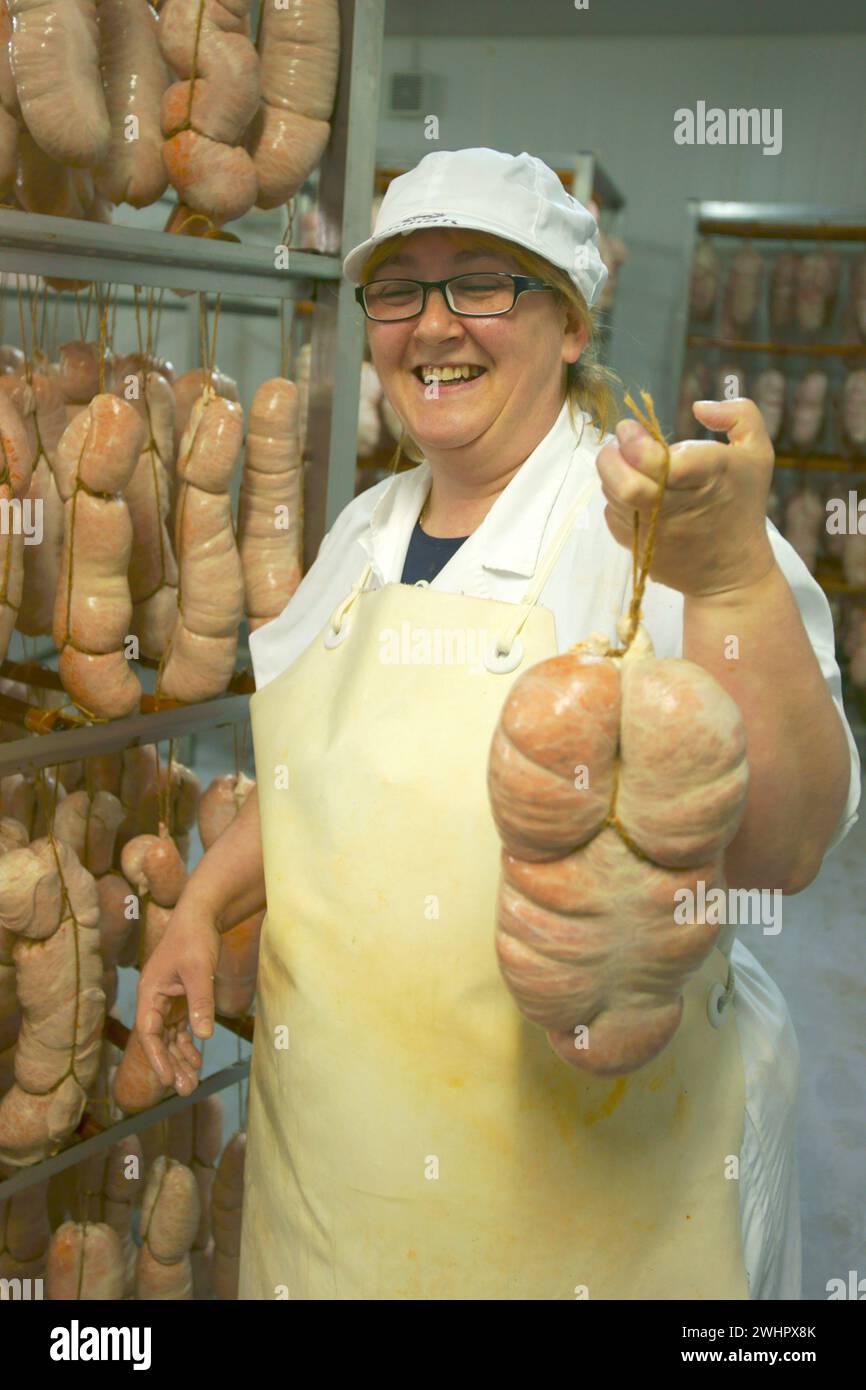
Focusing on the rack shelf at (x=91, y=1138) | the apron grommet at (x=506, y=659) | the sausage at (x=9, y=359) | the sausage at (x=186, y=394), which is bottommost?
the rack shelf at (x=91, y=1138)

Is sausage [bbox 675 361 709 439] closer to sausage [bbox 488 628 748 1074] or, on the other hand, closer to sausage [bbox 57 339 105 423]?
sausage [bbox 57 339 105 423]

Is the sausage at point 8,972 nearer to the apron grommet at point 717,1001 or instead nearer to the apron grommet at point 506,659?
the apron grommet at point 506,659

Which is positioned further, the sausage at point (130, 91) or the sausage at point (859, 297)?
the sausage at point (859, 297)

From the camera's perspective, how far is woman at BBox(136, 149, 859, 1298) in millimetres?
1308

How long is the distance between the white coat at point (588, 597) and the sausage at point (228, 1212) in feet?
4.02

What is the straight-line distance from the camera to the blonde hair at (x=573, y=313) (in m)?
1.40

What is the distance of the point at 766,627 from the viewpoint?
3.24 feet

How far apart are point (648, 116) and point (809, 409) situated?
7.47 feet

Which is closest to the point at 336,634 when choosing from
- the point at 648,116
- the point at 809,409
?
the point at 809,409

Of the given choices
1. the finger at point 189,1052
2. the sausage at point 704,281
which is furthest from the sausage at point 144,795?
the sausage at point 704,281

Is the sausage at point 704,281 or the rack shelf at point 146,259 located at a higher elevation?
the sausage at point 704,281

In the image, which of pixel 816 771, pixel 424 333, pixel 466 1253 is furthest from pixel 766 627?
pixel 466 1253

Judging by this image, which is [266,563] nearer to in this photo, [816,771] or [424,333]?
[424,333]

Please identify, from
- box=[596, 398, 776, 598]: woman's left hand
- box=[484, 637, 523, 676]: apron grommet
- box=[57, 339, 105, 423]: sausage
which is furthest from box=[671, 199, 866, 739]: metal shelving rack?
box=[596, 398, 776, 598]: woman's left hand
